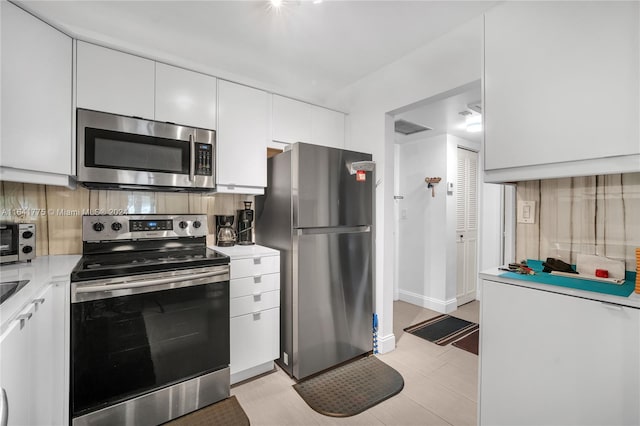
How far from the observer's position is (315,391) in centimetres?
200

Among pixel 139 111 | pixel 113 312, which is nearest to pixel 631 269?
pixel 113 312

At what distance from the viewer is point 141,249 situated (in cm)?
202

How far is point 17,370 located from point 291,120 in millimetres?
2257

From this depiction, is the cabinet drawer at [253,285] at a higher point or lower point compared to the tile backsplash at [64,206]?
lower

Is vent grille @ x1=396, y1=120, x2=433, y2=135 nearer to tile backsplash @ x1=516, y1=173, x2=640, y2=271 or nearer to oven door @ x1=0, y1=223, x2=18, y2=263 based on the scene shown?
tile backsplash @ x1=516, y1=173, x2=640, y2=271

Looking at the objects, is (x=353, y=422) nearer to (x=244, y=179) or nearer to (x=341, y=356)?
(x=341, y=356)

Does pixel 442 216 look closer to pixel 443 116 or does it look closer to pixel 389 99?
pixel 443 116

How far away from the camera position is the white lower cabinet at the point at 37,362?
0.94 meters

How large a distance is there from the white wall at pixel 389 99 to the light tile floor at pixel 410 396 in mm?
374

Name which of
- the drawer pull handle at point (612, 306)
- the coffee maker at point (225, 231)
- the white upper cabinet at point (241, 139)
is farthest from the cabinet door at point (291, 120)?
the drawer pull handle at point (612, 306)

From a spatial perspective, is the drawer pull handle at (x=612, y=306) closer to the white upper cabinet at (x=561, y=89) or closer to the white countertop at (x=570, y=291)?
the white countertop at (x=570, y=291)

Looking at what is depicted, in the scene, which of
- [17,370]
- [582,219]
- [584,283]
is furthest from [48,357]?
[582,219]

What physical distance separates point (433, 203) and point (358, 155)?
1.85 meters

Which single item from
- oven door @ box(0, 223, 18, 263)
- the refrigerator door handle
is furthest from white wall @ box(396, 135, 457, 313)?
oven door @ box(0, 223, 18, 263)
